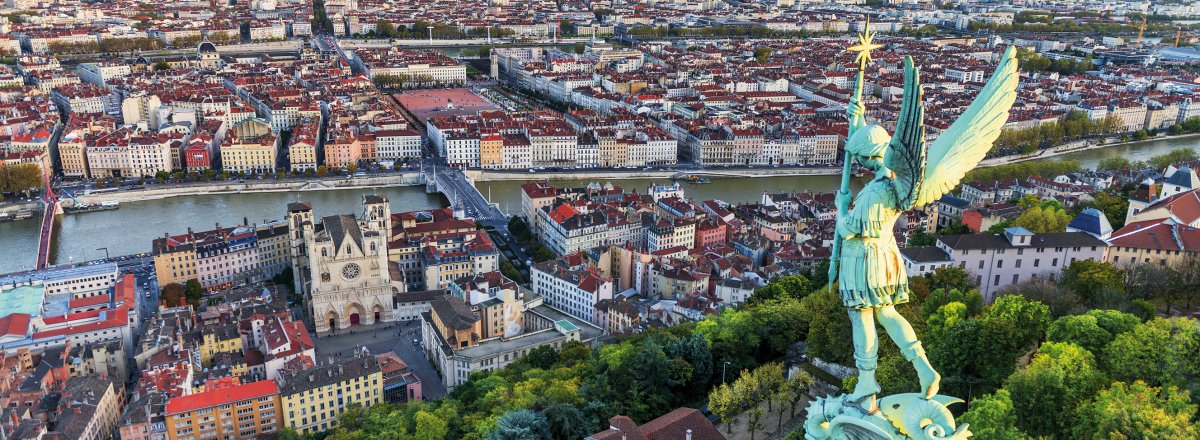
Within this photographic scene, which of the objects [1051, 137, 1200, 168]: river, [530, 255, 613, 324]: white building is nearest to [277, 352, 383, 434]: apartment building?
[530, 255, 613, 324]: white building

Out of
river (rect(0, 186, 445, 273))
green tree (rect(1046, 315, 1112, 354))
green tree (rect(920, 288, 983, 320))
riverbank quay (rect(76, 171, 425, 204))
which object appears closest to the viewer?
green tree (rect(1046, 315, 1112, 354))

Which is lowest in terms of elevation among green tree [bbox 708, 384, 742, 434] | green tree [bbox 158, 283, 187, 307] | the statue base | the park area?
green tree [bbox 158, 283, 187, 307]

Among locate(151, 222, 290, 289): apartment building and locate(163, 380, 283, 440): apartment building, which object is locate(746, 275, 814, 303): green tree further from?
locate(151, 222, 290, 289): apartment building

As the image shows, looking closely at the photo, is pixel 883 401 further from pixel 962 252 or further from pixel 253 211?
pixel 253 211

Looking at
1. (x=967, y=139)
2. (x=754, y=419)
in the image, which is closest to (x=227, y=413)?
(x=754, y=419)

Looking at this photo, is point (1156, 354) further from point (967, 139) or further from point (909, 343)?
point (967, 139)

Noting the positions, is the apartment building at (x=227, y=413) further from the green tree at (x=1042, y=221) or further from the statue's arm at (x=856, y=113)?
the green tree at (x=1042, y=221)

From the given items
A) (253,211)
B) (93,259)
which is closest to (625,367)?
(93,259)

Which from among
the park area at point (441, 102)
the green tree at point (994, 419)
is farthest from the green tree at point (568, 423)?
the park area at point (441, 102)
